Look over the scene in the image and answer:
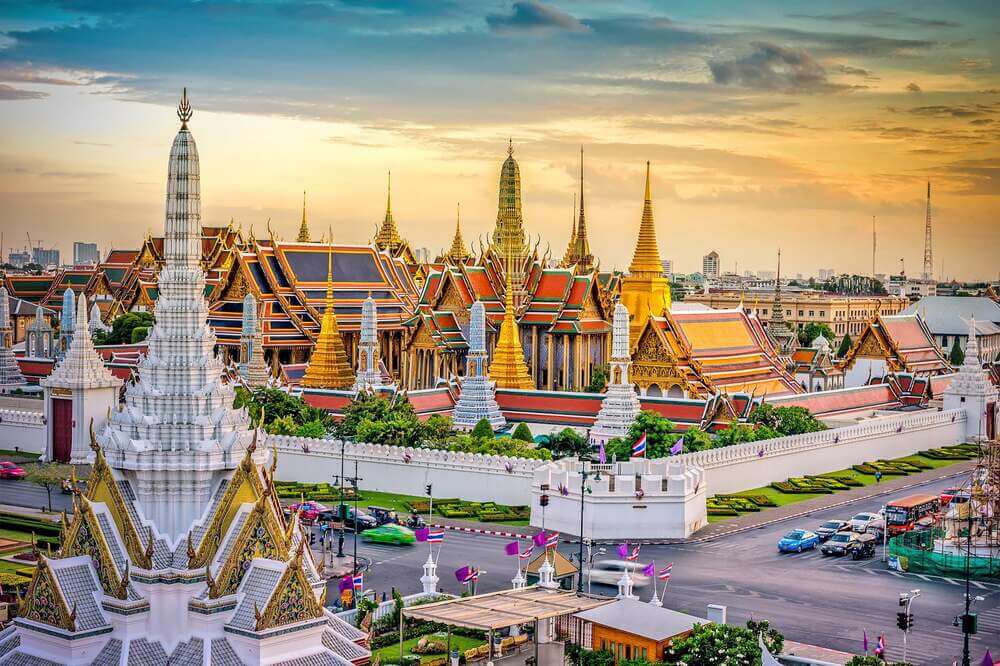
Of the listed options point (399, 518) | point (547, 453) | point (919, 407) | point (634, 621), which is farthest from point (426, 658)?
point (919, 407)

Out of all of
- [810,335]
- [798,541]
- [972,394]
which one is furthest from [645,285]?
[810,335]

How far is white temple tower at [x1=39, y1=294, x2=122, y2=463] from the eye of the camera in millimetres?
51406

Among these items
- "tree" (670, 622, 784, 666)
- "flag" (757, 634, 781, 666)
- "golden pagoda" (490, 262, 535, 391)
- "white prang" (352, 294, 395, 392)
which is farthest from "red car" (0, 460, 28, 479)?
"flag" (757, 634, 781, 666)

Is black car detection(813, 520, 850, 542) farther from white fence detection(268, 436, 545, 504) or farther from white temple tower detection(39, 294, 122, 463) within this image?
white temple tower detection(39, 294, 122, 463)

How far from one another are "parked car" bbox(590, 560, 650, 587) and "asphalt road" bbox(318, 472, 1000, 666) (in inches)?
13.0

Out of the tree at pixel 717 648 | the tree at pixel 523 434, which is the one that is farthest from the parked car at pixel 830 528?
the tree at pixel 717 648

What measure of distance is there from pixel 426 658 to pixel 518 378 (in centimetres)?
3333

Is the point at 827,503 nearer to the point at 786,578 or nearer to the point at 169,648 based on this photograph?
the point at 786,578

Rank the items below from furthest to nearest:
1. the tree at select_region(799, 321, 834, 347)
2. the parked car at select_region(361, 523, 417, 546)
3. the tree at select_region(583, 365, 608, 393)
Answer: the tree at select_region(799, 321, 834, 347) < the tree at select_region(583, 365, 608, 393) < the parked car at select_region(361, 523, 417, 546)

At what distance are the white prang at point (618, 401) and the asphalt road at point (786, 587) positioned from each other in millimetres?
10842

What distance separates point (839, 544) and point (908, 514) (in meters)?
3.27

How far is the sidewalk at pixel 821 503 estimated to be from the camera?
40812 millimetres

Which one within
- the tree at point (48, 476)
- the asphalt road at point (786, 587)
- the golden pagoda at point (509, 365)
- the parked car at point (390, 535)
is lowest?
the asphalt road at point (786, 587)

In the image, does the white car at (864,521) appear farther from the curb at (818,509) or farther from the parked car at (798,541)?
the curb at (818,509)
